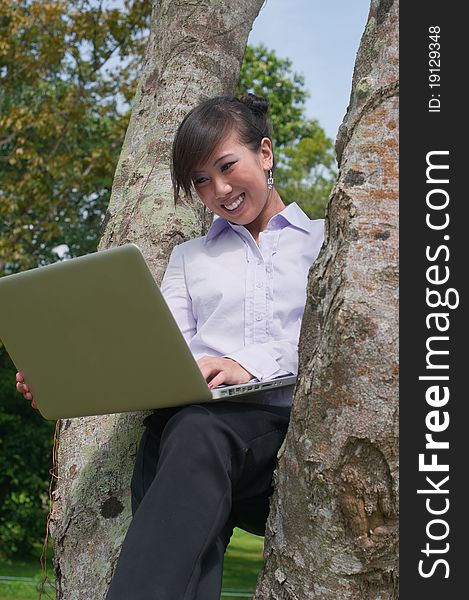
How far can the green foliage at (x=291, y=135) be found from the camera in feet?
45.7

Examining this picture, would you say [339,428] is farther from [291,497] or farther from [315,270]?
[315,270]

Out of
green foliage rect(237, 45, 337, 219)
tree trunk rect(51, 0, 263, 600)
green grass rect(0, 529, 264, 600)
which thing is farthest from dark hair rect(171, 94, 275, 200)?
green foliage rect(237, 45, 337, 219)

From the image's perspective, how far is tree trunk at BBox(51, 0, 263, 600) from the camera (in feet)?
7.00

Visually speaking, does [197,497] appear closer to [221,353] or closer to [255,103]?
[221,353]

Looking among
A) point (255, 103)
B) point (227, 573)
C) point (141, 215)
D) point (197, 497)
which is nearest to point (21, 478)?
point (227, 573)

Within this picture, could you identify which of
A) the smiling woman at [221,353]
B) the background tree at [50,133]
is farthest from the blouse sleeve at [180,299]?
the background tree at [50,133]

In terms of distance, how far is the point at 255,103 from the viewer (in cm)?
236

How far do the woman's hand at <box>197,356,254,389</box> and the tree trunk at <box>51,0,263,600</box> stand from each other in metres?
0.16

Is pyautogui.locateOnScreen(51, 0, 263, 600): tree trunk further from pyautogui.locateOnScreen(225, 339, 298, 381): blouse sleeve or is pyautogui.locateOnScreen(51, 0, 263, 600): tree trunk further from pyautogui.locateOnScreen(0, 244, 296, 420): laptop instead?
pyautogui.locateOnScreen(225, 339, 298, 381): blouse sleeve

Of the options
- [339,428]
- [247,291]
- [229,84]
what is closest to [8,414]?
[229,84]

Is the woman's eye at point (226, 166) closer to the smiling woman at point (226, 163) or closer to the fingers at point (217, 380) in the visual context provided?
the smiling woman at point (226, 163)

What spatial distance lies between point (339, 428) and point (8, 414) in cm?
794

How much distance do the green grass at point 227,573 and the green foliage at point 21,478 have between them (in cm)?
22

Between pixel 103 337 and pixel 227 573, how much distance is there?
796 cm
